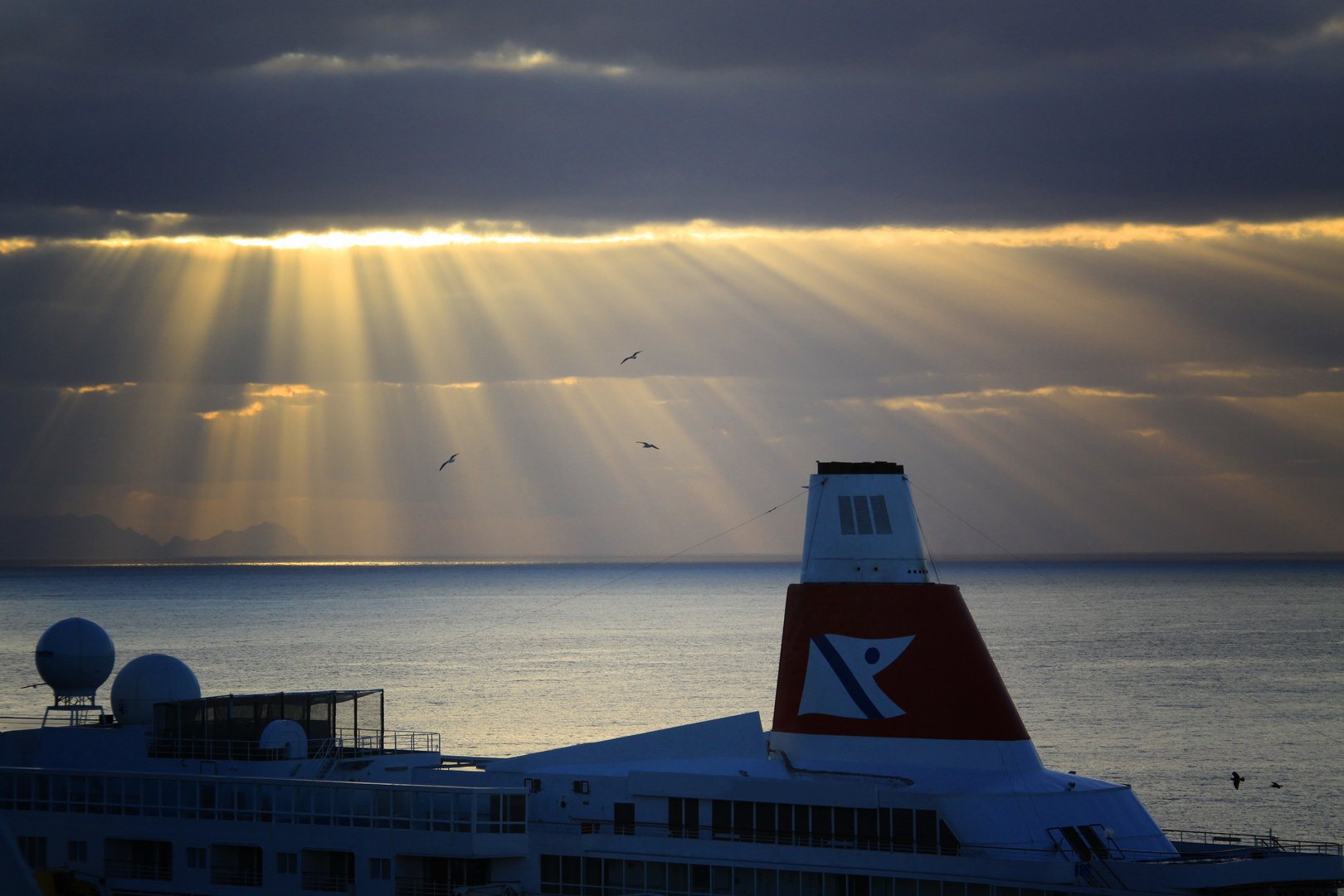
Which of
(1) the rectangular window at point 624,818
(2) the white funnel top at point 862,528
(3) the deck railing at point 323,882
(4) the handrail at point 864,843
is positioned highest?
(2) the white funnel top at point 862,528

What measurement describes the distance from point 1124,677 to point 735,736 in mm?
104160

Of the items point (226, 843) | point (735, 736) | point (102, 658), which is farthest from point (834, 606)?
point (102, 658)

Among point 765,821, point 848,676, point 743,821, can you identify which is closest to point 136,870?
point 743,821

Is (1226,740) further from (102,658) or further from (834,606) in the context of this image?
(102,658)

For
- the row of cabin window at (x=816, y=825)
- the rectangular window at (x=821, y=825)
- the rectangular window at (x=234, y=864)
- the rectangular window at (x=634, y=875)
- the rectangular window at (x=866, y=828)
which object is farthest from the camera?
the rectangular window at (x=234, y=864)

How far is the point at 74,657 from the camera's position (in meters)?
44.9

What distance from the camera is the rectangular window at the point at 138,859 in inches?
1475

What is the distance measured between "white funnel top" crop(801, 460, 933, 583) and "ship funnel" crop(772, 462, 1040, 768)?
2cm

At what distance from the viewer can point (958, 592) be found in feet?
110

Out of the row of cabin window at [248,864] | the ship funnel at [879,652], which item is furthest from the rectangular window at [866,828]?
the row of cabin window at [248,864]

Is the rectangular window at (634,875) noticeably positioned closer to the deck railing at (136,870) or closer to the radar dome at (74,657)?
Answer: the deck railing at (136,870)

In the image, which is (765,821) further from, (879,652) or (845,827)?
(879,652)

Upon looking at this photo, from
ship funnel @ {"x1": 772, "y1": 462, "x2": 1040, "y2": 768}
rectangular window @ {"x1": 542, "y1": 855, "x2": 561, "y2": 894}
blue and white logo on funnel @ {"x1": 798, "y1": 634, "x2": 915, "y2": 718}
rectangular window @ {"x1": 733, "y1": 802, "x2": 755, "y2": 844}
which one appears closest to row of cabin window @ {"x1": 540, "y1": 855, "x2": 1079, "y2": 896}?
rectangular window @ {"x1": 542, "y1": 855, "x2": 561, "y2": 894}

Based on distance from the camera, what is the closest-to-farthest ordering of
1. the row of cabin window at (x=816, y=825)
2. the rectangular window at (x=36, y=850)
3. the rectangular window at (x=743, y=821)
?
the row of cabin window at (x=816, y=825) < the rectangular window at (x=743, y=821) < the rectangular window at (x=36, y=850)
